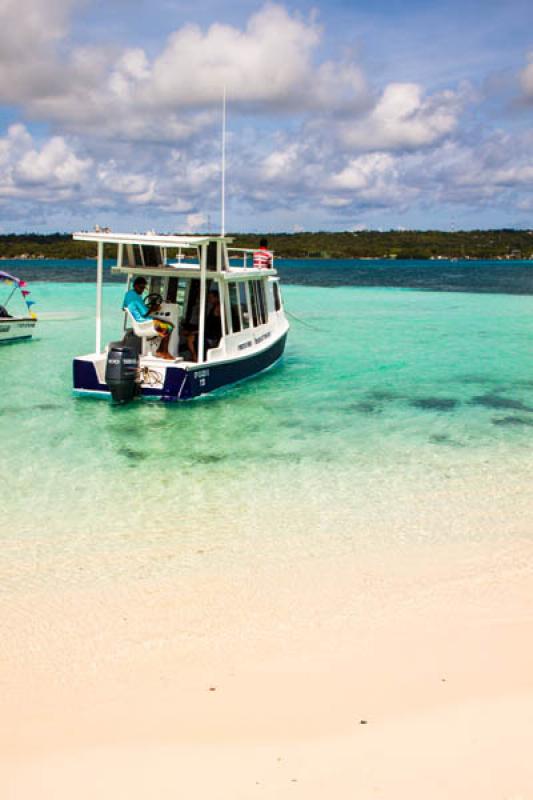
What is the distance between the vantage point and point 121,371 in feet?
39.5

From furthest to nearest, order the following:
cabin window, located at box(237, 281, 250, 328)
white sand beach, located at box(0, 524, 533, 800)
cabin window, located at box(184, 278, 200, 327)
→ cabin window, located at box(237, 281, 250, 328) → cabin window, located at box(184, 278, 200, 327) → white sand beach, located at box(0, 524, 533, 800)

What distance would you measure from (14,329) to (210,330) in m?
9.59

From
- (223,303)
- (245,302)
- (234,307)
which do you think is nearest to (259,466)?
(223,303)

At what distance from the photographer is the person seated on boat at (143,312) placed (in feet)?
41.4

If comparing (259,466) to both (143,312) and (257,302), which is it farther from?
(257,302)

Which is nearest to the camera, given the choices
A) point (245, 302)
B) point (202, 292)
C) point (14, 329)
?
point (202, 292)

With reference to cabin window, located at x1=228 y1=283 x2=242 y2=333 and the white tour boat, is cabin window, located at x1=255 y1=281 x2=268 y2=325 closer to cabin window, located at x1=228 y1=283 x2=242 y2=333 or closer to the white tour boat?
the white tour boat

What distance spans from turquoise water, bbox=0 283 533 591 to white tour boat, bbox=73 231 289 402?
0.40m

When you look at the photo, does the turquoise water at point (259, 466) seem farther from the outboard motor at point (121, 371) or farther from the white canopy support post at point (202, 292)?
the white canopy support post at point (202, 292)

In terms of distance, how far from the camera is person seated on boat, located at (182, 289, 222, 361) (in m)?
13.4

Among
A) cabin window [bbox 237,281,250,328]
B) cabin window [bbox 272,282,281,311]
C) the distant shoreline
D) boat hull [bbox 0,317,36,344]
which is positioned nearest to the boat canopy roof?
cabin window [bbox 237,281,250,328]

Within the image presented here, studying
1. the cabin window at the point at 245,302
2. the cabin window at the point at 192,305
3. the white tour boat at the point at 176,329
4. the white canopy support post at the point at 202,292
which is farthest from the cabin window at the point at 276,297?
the white canopy support post at the point at 202,292

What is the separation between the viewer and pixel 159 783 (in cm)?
342

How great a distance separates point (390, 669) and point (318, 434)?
6.23 meters
